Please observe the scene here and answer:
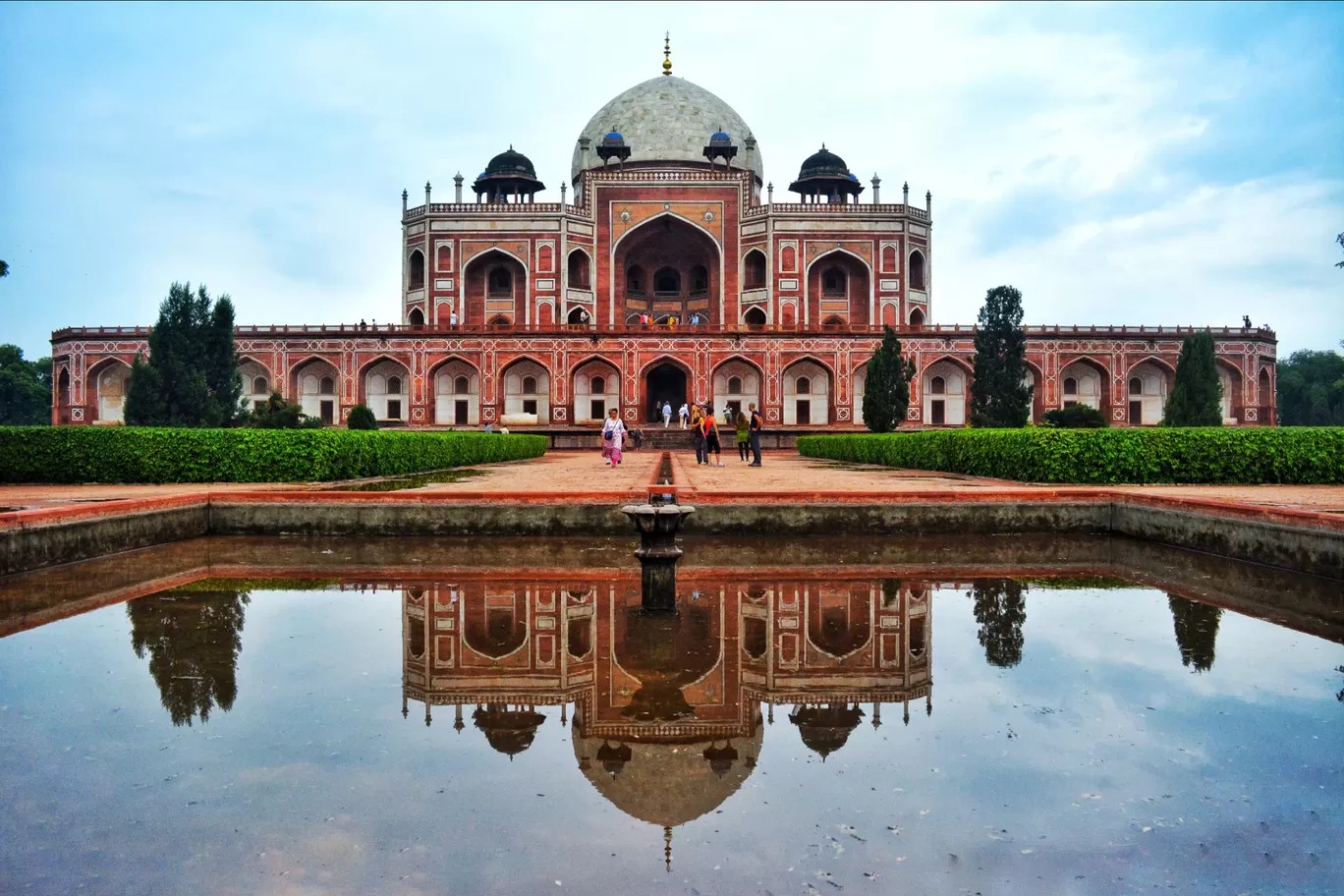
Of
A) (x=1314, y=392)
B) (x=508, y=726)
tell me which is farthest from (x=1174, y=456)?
(x=1314, y=392)

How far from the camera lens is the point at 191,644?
3.22m

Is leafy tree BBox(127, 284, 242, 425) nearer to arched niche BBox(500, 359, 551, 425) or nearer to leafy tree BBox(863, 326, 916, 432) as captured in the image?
arched niche BBox(500, 359, 551, 425)

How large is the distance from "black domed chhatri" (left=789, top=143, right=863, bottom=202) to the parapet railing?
27.2 feet

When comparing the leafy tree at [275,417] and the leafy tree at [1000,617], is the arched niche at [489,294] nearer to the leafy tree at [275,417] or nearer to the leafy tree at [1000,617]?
the leafy tree at [275,417]

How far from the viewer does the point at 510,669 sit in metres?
2.87

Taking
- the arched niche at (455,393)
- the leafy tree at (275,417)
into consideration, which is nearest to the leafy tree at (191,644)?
the leafy tree at (275,417)

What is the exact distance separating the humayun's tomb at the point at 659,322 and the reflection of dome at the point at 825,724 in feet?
78.7

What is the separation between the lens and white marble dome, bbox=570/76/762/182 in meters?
36.1

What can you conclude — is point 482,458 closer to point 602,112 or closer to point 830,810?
point 830,810

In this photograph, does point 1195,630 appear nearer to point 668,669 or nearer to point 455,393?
point 668,669

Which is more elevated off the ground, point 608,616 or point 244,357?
point 244,357

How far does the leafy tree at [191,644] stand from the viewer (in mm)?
2605

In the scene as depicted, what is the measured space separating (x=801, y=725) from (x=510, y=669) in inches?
38.3

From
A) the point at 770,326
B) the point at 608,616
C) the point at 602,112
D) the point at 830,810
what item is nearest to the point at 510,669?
the point at 608,616
